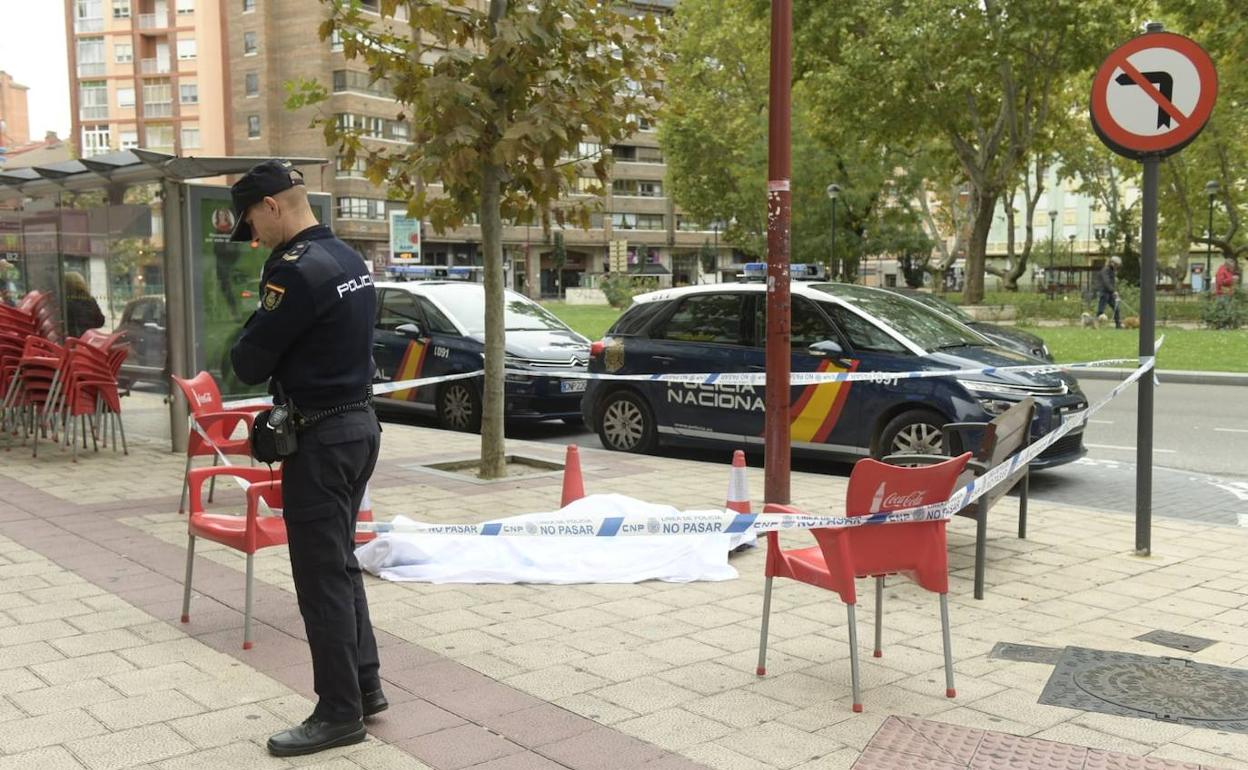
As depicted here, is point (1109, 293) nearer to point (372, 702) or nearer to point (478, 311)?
point (478, 311)

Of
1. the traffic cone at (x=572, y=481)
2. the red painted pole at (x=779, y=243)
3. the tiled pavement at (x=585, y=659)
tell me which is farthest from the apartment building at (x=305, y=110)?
the tiled pavement at (x=585, y=659)

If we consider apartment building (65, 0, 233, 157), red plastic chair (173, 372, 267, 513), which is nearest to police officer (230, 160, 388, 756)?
red plastic chair (173, 372, 267, 513)

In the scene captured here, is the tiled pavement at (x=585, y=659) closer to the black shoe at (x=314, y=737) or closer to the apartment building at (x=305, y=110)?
the black shoe at (x=314, y=737)

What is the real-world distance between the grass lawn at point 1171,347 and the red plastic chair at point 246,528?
662 inches

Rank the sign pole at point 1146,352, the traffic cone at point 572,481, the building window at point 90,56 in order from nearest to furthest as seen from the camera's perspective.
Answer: the sign pole at point 1146,352 < the traffic cone at point 572,481 < the building window at point 90,56

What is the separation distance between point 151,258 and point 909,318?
6798mm

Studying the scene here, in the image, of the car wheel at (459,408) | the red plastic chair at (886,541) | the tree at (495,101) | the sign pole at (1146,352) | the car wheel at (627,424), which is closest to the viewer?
the red plastic chair at (886,541)

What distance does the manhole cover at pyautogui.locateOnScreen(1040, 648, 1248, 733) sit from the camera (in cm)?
414

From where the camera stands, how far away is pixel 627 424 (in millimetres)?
10953

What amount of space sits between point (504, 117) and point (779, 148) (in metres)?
2.11

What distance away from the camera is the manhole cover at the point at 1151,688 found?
414 cm

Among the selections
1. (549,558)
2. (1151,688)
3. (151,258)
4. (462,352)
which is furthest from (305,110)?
(1151,688)

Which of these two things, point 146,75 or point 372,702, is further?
point 146,75

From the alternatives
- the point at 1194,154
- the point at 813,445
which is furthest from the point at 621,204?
the point at 813,445
